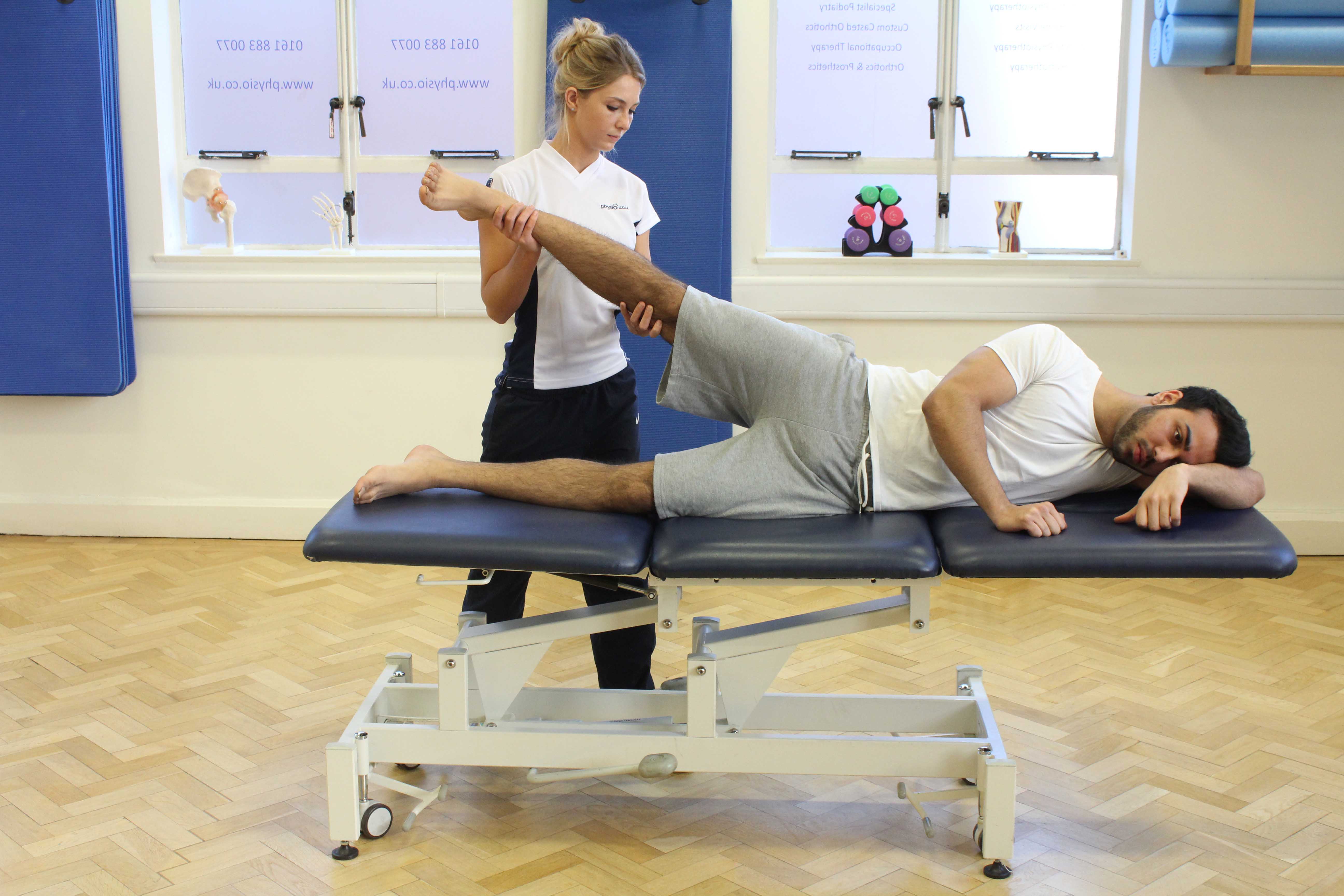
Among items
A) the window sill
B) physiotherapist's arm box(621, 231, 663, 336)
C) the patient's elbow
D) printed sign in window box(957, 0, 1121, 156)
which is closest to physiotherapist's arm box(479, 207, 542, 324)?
physiotherapist's arm box(621, 231, 663, 336)

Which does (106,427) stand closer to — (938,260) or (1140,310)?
(938,260)

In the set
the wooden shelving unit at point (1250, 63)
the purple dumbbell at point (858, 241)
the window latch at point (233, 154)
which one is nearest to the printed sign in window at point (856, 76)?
the purple dumbbell at point (858, 241)

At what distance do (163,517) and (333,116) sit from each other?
1.36 m

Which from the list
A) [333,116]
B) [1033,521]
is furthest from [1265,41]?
[333,116]

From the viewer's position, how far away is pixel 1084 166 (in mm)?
3494

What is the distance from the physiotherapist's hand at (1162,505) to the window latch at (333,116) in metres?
2.70

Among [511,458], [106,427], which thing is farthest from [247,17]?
[511,458]

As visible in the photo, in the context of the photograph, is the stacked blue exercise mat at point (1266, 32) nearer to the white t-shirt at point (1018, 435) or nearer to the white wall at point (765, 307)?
the white wall at point (765, 307)

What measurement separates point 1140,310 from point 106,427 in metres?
3.16

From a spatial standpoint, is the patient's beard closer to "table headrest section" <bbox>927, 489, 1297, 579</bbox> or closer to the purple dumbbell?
"table headrest section" <bbox>927, 489, 1297, 579</bbox>

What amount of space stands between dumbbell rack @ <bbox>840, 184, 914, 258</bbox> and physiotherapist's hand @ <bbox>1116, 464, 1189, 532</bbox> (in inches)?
70.3

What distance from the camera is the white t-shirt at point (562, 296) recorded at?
2.12 meters

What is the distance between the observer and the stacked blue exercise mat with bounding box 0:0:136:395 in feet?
10.7

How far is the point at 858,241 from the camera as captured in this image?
3.41 metres
